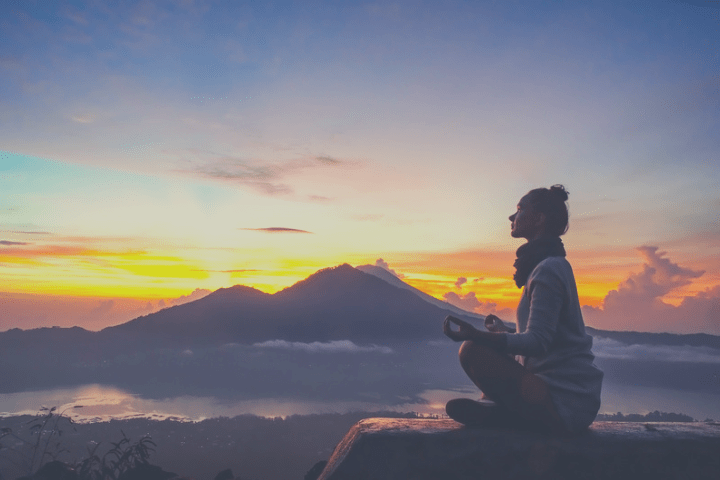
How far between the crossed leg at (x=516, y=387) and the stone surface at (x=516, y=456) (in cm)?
14

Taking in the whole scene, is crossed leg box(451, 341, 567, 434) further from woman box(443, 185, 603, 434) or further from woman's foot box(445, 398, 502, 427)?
woman's foot box(445, 398, 502, 427)

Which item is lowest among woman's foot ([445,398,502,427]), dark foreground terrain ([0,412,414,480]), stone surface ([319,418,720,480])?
dark foreground terrain ([0,412,414,480])

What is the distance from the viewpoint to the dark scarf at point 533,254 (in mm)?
4035

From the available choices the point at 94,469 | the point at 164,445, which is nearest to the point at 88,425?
the point at 164,445

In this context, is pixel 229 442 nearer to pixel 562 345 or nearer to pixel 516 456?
pixel 516 456

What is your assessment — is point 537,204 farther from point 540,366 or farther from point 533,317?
point 540,366

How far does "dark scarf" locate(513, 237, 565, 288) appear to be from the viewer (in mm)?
4035

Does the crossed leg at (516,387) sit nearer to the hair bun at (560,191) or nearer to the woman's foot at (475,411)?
the woman's foot at (475,411)

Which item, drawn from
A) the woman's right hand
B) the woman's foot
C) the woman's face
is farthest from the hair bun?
the woman's foot

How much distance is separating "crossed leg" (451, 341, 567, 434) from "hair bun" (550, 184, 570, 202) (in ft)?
5.54

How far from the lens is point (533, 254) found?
4.07 meters

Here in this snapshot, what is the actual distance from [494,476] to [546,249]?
6.69ft

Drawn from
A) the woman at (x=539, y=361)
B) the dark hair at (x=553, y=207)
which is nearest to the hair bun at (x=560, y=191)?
the dark hair at (x=553, y=207)

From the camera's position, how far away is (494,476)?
11.8 feet
